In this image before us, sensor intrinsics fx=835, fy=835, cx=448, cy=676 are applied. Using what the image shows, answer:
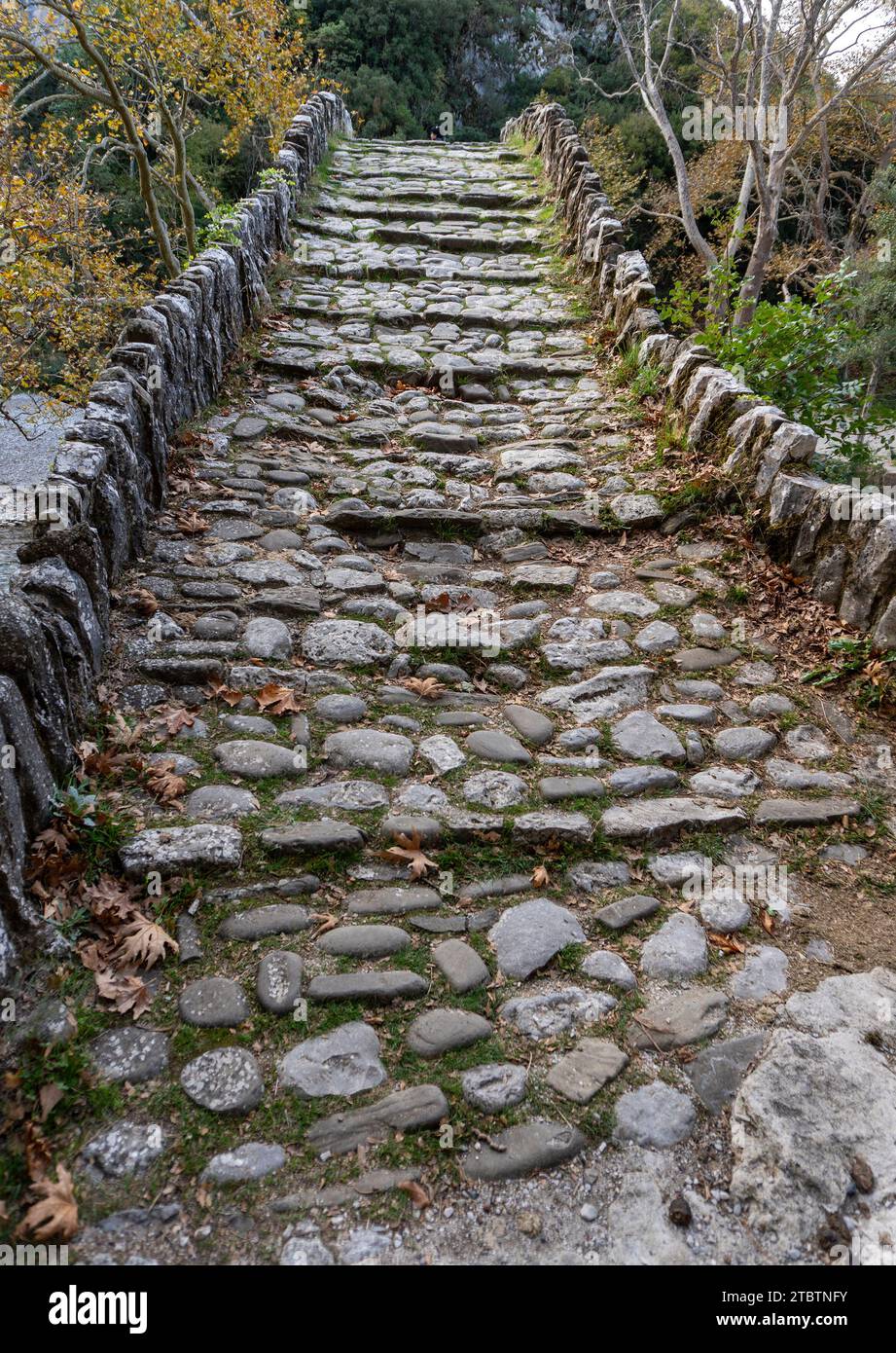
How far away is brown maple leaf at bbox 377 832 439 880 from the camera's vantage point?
298 cm

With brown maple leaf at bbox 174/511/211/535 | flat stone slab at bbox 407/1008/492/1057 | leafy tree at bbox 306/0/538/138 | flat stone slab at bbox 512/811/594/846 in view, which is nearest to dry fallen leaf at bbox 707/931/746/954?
flat stone slab at bbox 512/811/594/846

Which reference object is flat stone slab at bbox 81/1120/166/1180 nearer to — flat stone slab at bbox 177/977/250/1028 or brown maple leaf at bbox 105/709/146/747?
flat stone slab at bbox 177/977/250/1028

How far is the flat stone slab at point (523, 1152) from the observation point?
214cm

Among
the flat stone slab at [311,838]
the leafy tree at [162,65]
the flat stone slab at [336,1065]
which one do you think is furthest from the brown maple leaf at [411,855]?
the leafy tree at [162,65]

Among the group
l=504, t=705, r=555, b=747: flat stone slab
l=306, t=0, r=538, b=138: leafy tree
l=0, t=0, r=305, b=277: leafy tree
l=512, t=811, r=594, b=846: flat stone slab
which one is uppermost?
l=306, t=0, r=538, b=138: leafy tree

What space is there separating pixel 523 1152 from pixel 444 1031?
1.33ft

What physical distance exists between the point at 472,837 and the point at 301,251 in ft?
26.7

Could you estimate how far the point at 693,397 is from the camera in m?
5.75

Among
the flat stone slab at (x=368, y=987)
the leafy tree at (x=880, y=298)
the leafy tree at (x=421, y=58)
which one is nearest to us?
the flat stone slab at (x=368, y=987)

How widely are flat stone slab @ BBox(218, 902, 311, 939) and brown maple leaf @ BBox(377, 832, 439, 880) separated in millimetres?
388

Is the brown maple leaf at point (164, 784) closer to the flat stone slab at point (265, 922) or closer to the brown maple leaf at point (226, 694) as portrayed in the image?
the brown maple leaf at point (226, 694)

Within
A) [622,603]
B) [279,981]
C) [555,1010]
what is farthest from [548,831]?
[622,603]
